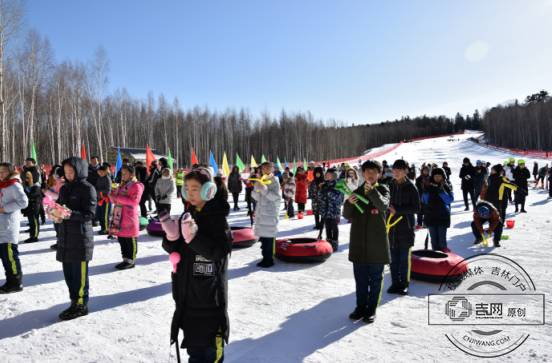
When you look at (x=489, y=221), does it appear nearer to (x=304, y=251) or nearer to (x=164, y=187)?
(x=304, y=251)

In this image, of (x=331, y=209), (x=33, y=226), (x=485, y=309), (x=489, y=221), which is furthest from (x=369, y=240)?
(x=33, y=226)

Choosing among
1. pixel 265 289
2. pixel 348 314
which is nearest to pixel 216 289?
pixel 348 314

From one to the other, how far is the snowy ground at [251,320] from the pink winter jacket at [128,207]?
712 millimetres

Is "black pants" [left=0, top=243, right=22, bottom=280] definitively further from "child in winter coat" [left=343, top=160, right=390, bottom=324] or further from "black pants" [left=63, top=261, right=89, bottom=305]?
"child in winter coat" [left=343, top=160, right=390, bottom=324]

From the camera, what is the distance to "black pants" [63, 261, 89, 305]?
12.5ft

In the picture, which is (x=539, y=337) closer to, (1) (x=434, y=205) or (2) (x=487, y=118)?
(1) (x=434, y=205)

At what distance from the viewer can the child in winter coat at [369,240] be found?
143 inches

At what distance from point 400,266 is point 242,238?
3678mm

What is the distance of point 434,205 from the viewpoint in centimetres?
612

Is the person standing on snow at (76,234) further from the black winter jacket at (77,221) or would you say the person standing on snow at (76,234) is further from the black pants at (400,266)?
the black pants at (400,266)

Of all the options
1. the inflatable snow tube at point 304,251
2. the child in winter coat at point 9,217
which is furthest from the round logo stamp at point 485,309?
the child in winter coat at point 9,217

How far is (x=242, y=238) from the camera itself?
7312 mm

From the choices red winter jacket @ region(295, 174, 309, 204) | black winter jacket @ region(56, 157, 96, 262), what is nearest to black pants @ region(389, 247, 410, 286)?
black winter jacket @ region(56, 157, 96, 262)

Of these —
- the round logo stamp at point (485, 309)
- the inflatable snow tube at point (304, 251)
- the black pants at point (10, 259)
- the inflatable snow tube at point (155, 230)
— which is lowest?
the round logo stamp at point (485, 309)
